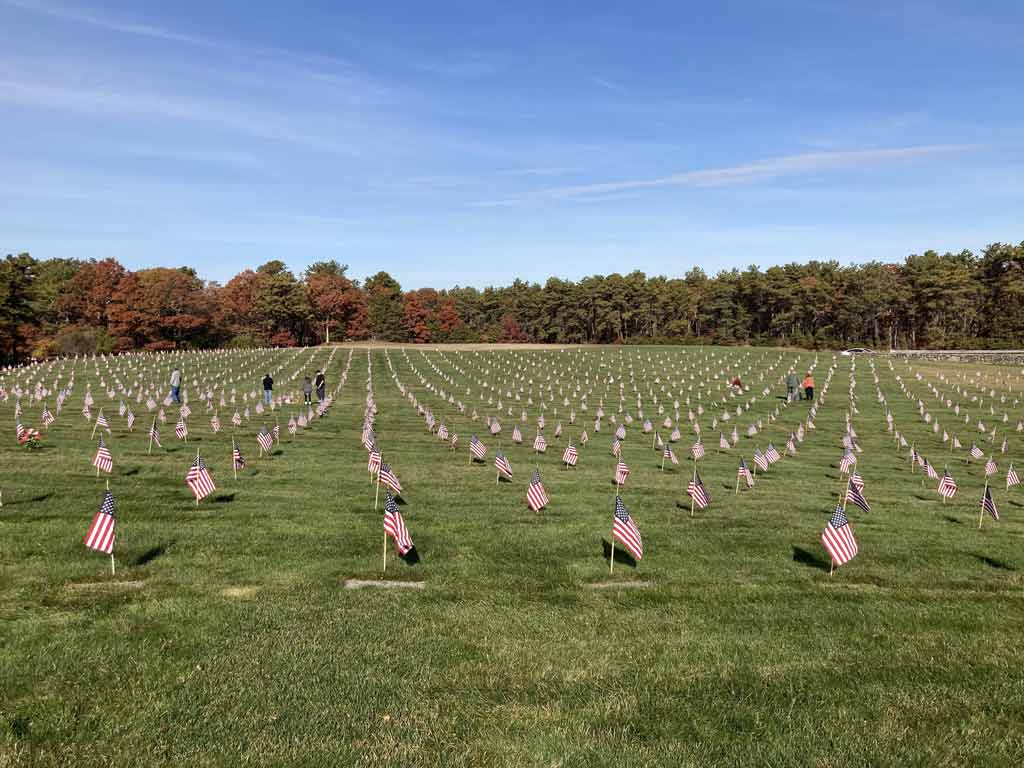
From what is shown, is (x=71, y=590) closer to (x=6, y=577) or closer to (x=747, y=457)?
(x=6, y=577)

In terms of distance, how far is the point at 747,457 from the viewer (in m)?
28.8

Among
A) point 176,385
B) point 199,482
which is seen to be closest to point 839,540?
point 199,482

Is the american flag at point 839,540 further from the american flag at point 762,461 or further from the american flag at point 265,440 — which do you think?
the american flag at point 265,440

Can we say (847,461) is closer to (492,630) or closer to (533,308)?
(492,630)

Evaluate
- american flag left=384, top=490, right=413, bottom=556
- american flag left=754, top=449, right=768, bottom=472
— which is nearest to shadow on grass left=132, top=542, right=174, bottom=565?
american flag left=384, top=490, right=413, bottom=556

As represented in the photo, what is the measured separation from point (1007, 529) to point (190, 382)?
48.4m

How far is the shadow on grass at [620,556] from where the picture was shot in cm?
1344

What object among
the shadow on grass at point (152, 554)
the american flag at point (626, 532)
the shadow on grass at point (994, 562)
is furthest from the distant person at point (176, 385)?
the shadow on grass at point (994, 562)

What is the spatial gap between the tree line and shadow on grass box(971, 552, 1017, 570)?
333 ft

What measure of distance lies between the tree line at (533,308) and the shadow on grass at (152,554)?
302 ft

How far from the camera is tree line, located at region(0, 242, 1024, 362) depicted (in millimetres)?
108312

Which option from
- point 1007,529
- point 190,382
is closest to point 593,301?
point 190,382

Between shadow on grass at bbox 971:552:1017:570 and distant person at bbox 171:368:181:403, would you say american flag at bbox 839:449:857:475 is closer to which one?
shadow on grass at bbox 971:552:1017:570

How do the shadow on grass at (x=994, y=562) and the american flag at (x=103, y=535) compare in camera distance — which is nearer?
the american flag at (x=103, y=535)
